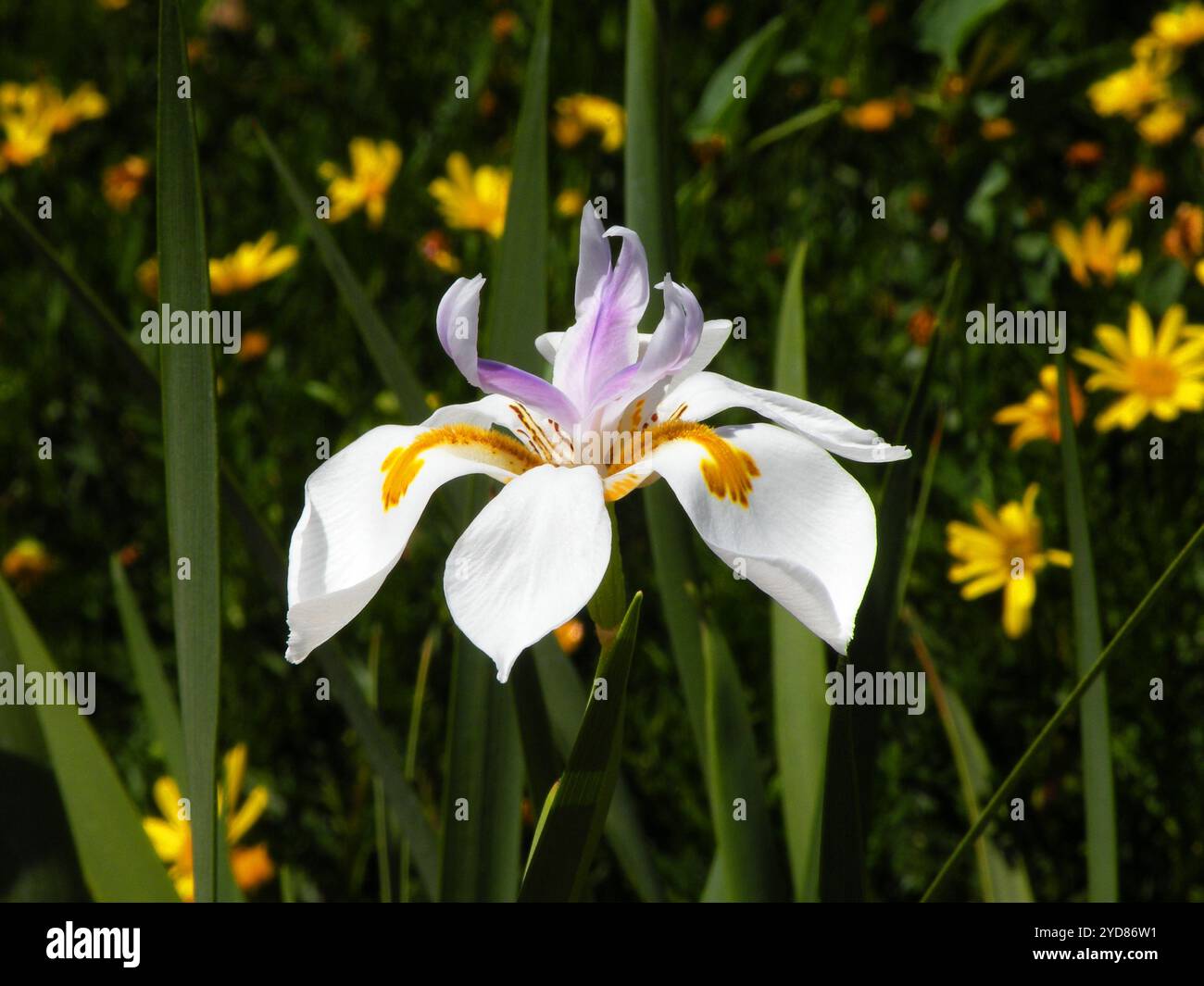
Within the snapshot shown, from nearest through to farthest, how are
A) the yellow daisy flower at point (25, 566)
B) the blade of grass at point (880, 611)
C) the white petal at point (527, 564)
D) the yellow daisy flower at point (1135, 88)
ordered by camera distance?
the white petal at point (527, 564) < the blade of grass at point (880, 611) < the yellow daisy flower at point (25, 566) < the yellow daisy flower at point (1135, 88)

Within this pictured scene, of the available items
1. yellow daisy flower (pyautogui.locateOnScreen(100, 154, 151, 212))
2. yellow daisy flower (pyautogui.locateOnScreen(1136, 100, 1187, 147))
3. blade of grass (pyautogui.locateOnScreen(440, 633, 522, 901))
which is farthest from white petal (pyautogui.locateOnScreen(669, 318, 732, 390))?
yellow daisy flower (pyautogui.locateOnScreen(100, 154, 151, 212))

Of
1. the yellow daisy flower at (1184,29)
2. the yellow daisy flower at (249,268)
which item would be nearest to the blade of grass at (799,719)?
the yellow daisy flower at (249,268)

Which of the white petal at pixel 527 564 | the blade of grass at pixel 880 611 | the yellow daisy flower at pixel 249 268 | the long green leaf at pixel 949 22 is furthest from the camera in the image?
the yellow daisy flower at pixel 249 268

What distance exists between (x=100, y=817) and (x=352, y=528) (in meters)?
0.32

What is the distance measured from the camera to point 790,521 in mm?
597

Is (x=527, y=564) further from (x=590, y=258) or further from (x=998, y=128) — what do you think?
(x=998, y=128)

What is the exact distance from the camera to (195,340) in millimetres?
710

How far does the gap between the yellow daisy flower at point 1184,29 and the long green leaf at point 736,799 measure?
65.6 inches

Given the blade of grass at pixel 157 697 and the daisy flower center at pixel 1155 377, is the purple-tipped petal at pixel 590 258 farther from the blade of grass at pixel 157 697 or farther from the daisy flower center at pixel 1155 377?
the daisy flower center at pixel 1155 377

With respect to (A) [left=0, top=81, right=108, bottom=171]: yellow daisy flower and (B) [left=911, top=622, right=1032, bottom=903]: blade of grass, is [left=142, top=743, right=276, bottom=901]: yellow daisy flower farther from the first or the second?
(A) [left=0, top=81, right=108, bottom=171]: yellow daisy flower

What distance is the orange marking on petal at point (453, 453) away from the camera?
630mm

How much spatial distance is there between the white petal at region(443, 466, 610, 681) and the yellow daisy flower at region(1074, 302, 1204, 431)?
95 cm

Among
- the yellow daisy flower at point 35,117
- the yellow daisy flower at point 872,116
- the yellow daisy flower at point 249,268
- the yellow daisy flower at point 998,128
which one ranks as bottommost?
the yellow daisy flower at point 249,268
